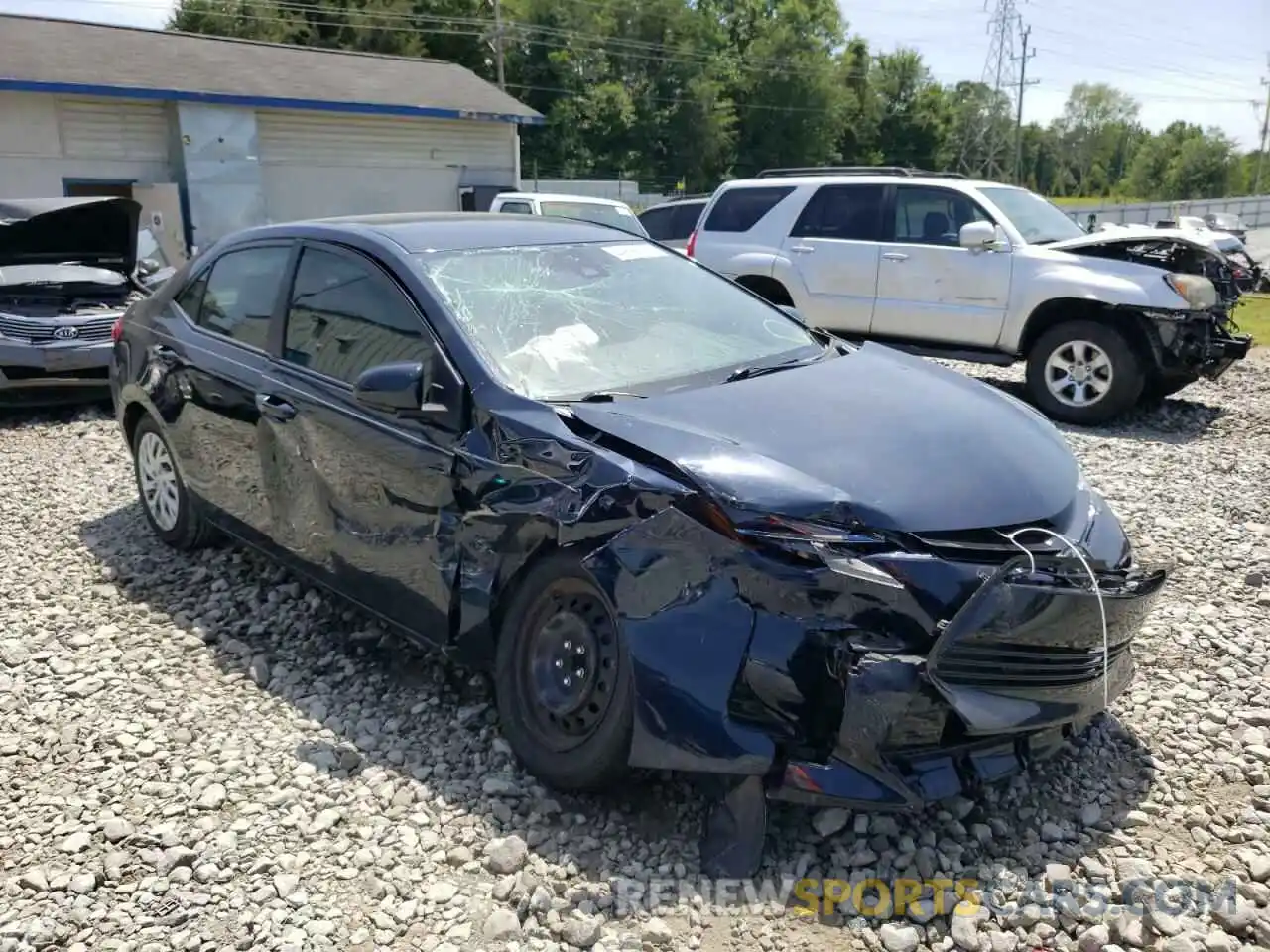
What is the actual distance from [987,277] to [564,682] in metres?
6.75

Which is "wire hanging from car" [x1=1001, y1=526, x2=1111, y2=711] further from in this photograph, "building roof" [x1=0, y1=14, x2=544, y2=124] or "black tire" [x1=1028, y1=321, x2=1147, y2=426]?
"building roof" [x1=0, y1=14, x2=544, y2=124]

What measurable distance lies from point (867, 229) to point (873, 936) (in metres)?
7.75

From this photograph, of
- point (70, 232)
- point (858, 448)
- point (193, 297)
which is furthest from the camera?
point (70, 232)

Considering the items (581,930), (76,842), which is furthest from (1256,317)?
(76,842)

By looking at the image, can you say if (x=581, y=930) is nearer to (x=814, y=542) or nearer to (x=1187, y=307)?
(x=814, y=542)

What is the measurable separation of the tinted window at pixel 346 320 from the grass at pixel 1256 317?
11.1 meters

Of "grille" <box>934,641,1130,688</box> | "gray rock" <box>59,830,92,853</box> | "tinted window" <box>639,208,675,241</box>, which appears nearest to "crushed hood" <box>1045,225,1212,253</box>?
"tinted window" <box>639,208,675,241</box>

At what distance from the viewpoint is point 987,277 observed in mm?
8727

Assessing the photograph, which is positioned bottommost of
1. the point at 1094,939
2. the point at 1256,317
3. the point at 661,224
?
the point at 1094,939

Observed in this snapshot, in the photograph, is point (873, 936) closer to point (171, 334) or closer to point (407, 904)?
point (407, 904)

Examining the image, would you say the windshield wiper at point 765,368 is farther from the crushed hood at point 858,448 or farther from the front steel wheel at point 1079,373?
the front steel wheel at point 1079,373

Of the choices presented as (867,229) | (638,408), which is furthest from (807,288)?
(638,408)

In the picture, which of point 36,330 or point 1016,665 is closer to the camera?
point 1016,665

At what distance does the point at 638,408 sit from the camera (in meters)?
3.32
